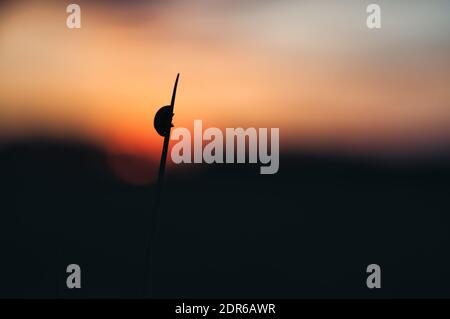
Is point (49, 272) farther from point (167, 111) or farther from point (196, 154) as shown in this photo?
point (167, 111)

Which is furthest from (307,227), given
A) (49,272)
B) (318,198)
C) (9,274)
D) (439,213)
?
(9,274)

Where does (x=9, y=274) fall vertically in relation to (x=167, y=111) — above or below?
below

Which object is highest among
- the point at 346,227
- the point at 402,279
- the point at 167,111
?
the point at 167,111

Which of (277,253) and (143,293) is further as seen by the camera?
(277,253)

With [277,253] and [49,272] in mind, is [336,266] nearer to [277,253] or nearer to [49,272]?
[277,253]
